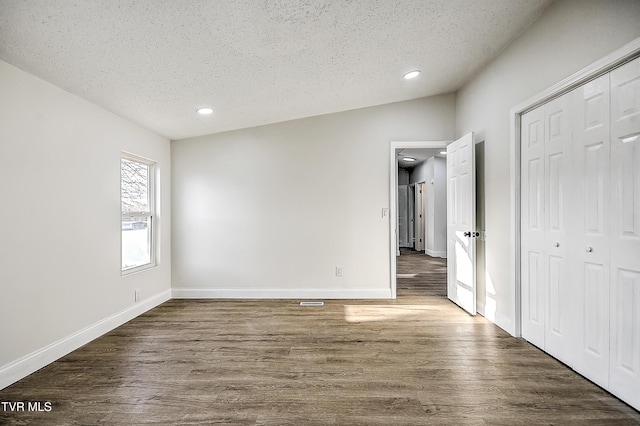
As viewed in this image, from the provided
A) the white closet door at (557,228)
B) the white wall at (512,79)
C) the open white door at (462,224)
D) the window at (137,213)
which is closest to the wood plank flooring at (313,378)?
the white closet door at (557,228)

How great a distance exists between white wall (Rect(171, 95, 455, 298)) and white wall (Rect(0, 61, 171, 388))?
1.03 m

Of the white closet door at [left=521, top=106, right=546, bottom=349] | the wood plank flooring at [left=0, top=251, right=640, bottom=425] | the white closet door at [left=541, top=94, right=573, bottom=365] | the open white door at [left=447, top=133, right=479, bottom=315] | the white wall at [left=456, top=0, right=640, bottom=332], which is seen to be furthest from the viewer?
the open white door at [left=447, top=133, right=479, bottom=315]

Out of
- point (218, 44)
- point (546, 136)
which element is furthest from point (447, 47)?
point (218, 44)

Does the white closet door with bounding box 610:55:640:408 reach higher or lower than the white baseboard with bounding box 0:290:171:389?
higher

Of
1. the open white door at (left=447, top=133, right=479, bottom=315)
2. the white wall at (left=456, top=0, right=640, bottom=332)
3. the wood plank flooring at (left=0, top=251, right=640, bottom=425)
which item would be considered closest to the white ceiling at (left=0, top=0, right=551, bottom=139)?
the white wall at (left=456, top=0, right=640, bottom=332)

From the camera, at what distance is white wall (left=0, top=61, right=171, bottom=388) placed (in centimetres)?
209

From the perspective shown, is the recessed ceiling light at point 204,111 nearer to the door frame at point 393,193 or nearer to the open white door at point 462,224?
the door frame at point 393,193

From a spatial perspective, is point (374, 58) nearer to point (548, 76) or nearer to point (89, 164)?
point (548, 76)

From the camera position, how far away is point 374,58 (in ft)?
9.08

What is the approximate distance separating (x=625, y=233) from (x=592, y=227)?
23cm

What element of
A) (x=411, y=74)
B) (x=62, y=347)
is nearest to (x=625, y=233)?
(x=411, y=74)

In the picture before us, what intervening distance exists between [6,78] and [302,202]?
293 centimetres

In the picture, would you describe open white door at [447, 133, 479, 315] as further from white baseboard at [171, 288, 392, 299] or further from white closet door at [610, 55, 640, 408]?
white closet door at [610, 55, 640, 408]

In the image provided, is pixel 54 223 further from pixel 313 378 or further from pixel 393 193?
pixel 393 193
